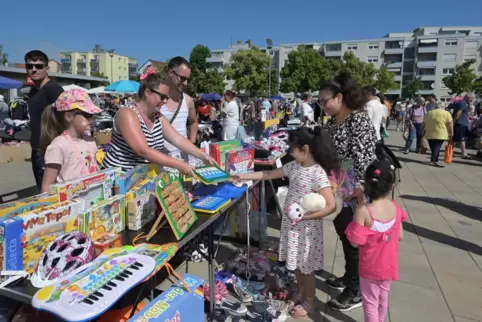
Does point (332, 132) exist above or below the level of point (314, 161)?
above

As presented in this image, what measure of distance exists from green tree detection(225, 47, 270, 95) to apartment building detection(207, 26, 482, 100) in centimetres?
2132

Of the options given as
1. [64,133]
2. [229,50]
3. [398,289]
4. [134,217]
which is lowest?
[398,289]

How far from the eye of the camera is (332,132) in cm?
281

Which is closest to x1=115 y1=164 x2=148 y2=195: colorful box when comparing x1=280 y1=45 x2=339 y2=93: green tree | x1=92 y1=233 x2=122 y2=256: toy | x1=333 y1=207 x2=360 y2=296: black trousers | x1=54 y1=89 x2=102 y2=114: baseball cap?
x1=92 y1=233 x2=122 y2=256: toy

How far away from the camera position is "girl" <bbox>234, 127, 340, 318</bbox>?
8.28 ft

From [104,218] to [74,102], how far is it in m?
0.91

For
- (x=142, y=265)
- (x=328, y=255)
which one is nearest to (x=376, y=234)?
(x=142, y=265)

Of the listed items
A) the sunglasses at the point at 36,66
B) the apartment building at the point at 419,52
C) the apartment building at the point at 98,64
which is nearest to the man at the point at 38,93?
the sunglasses at the point at 36,66

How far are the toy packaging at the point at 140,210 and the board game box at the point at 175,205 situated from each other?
13cm

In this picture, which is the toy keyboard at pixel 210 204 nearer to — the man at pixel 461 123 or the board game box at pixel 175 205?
the board game box at pixel 175 205

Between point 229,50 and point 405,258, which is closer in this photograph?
point 405,258

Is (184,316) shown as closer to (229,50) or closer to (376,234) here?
(376,234)

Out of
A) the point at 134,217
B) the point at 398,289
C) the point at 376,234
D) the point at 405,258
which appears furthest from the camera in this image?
the point at 405,258

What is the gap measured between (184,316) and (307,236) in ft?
3.85
